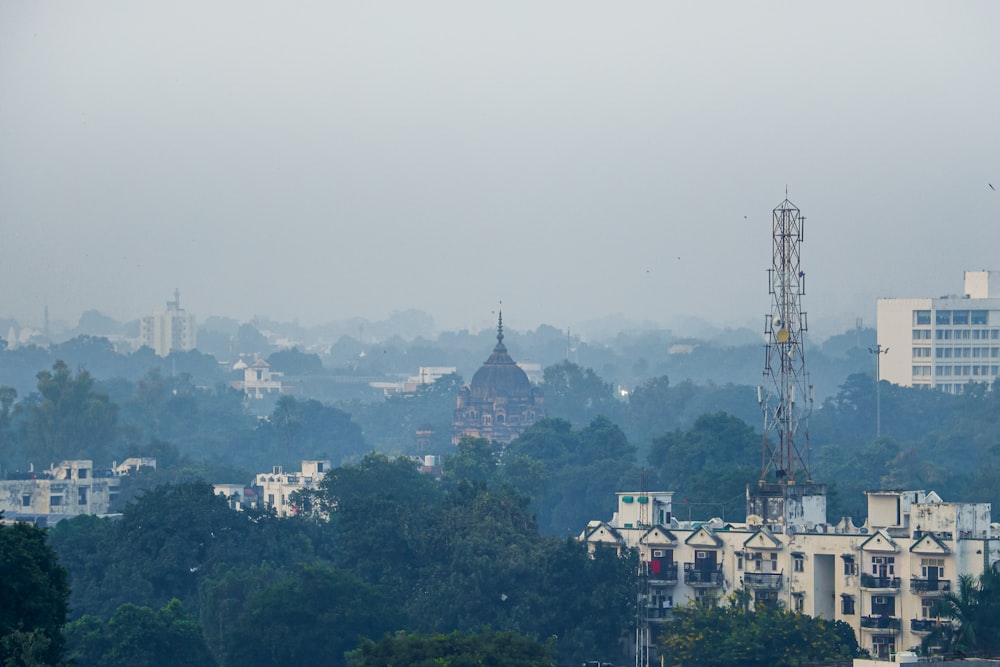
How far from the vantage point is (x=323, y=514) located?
3095 inches

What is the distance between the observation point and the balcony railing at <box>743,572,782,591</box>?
179 ft

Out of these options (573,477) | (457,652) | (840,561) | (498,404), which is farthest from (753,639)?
(498,404)

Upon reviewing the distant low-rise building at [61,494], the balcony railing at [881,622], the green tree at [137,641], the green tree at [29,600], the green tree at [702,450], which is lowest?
the green tree at [137,641]

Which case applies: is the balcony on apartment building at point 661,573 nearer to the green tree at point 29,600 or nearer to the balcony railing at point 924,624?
the balcony railing at point 924,624

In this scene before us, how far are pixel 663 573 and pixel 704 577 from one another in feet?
3.08

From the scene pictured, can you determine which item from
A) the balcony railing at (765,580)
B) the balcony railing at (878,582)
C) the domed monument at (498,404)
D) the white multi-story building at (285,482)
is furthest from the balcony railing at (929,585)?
the domed monument at (498,404)

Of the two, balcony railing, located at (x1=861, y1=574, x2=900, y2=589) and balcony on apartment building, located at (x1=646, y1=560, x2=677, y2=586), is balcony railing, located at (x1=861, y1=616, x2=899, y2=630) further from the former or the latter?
balcony on apartment building, located at (x1=646, y1=560, x2=677, y2=586)

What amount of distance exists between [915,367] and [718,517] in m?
67.8

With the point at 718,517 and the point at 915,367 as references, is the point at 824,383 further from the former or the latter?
the point at 718,517

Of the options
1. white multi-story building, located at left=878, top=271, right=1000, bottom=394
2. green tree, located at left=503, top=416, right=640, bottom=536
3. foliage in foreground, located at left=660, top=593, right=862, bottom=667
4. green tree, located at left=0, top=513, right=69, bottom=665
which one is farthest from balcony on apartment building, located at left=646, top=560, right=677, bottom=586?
white multi-story building, located at left=878, top=271, right=1000, bottom=394

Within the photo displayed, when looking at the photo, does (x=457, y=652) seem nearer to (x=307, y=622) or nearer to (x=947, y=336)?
(x=307, y=622)

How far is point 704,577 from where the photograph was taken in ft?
183

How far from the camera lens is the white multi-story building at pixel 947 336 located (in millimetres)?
131125

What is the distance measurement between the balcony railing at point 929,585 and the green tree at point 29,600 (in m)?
20.7
